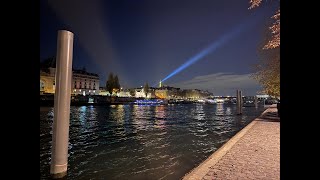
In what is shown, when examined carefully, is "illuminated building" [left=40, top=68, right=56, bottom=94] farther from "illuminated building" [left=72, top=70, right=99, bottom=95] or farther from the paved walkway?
the paved walkway

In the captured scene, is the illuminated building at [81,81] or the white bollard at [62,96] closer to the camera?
the white bollard at [62,96]

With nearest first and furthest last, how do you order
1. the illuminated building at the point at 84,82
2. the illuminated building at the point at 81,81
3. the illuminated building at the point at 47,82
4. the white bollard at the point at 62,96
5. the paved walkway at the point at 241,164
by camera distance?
the paved walkway at the point at 241,164 < the white bollard at the point at 62,96 < the illuminated building at the point at 47,82 < the illuminated building at the point at 81,81 < the illuminated building at the point at 84,82

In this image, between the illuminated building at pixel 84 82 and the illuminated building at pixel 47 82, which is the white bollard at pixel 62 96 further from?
the illuminated building at pixel 84 82

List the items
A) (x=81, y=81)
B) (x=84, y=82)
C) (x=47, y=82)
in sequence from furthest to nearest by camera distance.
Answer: (x=84, y=82)
(x=81, y=81)
(x=47, y=82)

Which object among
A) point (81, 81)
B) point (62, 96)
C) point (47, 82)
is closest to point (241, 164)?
point (62, 96)

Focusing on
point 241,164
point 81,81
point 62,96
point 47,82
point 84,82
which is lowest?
point 241,164

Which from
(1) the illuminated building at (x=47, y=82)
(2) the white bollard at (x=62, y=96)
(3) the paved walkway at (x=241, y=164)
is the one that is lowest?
(3) the paved walkway at (x=241, y=164)

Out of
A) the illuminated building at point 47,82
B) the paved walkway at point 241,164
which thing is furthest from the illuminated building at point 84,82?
the paved walkway at point 241,164

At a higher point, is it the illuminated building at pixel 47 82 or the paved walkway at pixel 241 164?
the illuminated building at pixel 47 82

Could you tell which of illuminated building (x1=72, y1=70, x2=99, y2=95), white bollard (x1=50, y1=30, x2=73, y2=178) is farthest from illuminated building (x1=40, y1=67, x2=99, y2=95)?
white bollard (x1=50, y1=30, x2=73, y2=178)

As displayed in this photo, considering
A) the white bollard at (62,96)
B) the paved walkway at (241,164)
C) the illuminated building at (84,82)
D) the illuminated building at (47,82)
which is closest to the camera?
the paved walkway at (241,164)

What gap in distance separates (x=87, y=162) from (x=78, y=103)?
76.1m

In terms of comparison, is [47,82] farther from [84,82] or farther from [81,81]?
[84,82]
